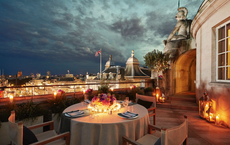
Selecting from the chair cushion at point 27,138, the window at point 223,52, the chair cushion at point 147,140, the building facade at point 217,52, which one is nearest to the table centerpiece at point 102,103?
the chair cushion at point 147,140

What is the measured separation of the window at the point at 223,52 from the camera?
148 inches

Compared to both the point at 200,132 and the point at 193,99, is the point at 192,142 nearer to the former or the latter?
the point at 200,132

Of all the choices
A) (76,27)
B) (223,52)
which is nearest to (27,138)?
(223,52)

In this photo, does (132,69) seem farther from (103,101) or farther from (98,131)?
(98,131)

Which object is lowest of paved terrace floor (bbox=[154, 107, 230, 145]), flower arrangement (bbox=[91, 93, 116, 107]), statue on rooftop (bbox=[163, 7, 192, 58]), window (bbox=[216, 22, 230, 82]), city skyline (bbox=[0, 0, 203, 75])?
paved terrace floor (bbox=[154, 107, 230, 145])

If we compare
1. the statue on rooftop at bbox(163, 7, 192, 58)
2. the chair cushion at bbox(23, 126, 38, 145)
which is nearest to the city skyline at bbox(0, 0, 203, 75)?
the statue on rooftop at bbox(163, 7, 192, 58)

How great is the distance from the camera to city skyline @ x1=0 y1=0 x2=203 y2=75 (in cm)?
1564

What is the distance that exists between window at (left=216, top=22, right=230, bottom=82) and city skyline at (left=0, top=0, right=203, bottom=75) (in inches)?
200

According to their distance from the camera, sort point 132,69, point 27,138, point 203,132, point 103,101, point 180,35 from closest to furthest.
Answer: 1. point 27,138
2. point 103,101
3. point 203,132
4. point 180,35
5. point 132,69

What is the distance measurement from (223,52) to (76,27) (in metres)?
31.6

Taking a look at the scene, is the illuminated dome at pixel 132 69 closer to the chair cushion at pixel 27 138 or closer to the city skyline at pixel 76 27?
the city skyline at pixel 76 27

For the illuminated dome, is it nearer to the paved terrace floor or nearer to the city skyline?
the city skyline

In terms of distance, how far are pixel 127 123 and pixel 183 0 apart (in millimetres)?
10946

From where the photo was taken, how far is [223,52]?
389cm
